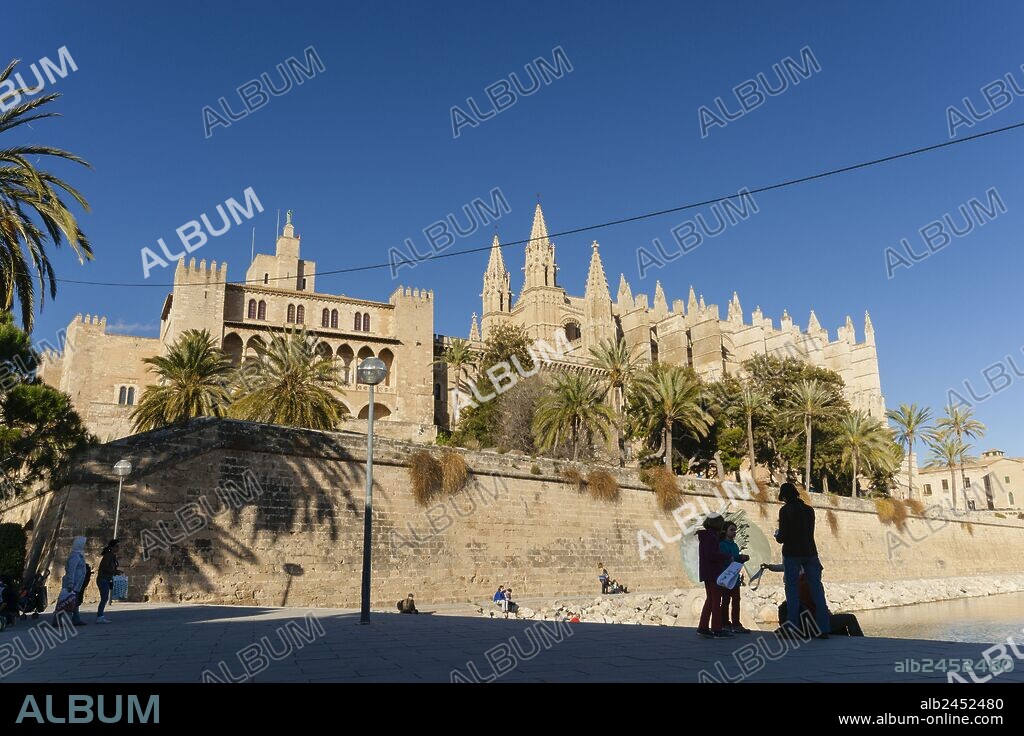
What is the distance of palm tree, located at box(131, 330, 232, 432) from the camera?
26984 mm

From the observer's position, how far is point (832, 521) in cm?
3447

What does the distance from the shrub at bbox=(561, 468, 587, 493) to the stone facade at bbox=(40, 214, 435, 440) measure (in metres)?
19.9

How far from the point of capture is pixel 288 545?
1706 centimetres

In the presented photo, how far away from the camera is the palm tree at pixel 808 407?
4022 centimetres

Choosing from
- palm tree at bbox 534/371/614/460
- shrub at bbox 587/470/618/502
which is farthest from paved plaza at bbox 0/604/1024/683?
palm tree at bbox 534/371/614/460

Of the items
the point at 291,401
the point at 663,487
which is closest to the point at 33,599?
the point at 291,401

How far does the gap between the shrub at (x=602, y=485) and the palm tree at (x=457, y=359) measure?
2614cm

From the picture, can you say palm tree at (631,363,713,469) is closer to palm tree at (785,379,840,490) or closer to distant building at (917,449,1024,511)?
palm tree at (785,379,840,490)

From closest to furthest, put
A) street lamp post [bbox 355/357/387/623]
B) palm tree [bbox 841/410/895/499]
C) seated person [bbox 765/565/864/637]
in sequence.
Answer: seated person [bbox 765/565/864/637] < street lamp post [bbox 355/357/387/623] < palm tree [bbox 841/410/895/499]

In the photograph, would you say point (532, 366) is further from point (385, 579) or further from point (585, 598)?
point (385, 579)

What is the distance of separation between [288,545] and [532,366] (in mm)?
33554

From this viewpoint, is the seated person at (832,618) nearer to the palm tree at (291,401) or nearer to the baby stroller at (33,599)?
the baby stroller at (33,599)
